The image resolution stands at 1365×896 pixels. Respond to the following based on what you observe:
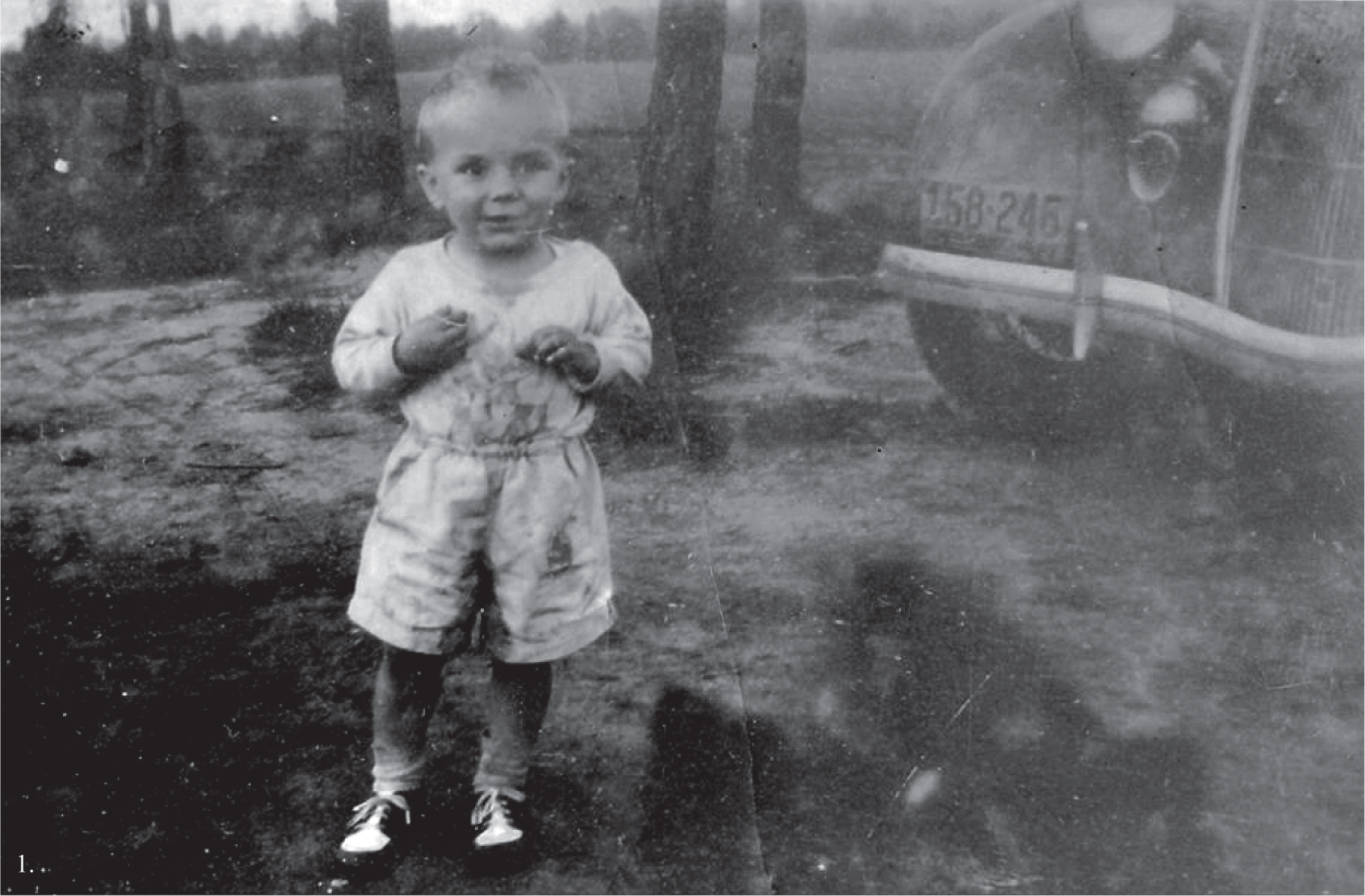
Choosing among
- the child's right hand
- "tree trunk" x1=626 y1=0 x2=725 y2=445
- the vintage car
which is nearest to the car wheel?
the vintage car

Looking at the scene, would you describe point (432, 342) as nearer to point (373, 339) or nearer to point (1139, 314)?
point (373, 339)

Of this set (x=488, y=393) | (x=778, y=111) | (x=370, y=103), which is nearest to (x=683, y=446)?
(x=778, y=111)

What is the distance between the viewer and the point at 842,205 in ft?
9.20

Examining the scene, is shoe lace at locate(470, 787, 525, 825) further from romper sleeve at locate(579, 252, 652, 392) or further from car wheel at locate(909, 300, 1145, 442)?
car wheel at locate(909, 300, 1145, 442)

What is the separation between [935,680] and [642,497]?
0.82m

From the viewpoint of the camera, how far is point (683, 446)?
2.89 metres

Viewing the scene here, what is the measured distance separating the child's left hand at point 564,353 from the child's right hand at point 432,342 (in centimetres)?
10

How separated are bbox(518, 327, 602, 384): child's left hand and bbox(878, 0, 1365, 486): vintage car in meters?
1.26

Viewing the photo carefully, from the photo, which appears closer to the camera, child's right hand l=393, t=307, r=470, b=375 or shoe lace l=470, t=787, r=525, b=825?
child's right hand l=393, t=307, r=470, b=375

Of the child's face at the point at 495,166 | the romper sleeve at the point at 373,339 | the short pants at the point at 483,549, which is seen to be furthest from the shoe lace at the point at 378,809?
the child's face at the point at 495,166

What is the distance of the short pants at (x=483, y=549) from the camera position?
1.78 metres

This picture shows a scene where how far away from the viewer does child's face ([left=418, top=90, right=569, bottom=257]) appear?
176cm

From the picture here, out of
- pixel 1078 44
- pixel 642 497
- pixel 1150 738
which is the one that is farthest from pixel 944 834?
pixel 1078 44

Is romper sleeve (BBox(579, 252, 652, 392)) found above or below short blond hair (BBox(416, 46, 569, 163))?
below
